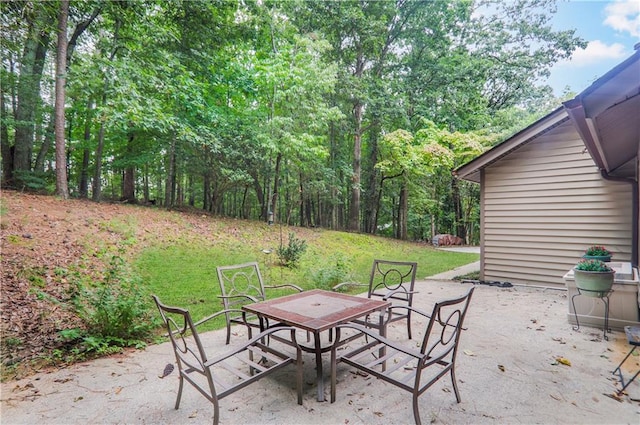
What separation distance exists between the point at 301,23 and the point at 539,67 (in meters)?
10.8

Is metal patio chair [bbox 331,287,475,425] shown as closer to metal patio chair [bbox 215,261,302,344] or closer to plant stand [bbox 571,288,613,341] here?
metal patio chair [bbox 215,261,302,344]

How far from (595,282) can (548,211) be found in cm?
293

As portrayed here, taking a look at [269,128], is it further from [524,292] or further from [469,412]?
[469,412]

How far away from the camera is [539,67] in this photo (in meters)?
13.4

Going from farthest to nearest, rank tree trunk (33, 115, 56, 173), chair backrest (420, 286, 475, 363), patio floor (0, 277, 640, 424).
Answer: tree trunk (33, 115, 56, 173)
patio floor (0, 277, 640, 424)
chair backrest (420, 286, 475, 363)

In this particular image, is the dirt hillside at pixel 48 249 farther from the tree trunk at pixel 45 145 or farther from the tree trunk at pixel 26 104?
the tree trunk at pixel 45 145

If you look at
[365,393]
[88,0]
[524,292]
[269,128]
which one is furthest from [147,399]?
[88,0]

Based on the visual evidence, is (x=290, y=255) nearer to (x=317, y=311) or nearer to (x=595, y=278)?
(x=317, y=311)

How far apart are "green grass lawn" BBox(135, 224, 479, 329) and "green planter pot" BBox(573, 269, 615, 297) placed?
3.37 m

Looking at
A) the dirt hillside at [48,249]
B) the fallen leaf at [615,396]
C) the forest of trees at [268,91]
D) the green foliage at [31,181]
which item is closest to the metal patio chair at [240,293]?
the dirt hillside at [48,249]

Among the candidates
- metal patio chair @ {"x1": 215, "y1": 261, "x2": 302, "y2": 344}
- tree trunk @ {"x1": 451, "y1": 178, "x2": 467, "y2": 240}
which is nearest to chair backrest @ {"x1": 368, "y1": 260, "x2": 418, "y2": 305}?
metal patio chair @ {"x1": 215, "y1": 261, "x2": 302, "y2": 344}

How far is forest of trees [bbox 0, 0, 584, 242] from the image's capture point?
832 cm

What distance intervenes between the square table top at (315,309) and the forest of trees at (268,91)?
600cm

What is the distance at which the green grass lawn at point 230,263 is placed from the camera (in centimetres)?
510
